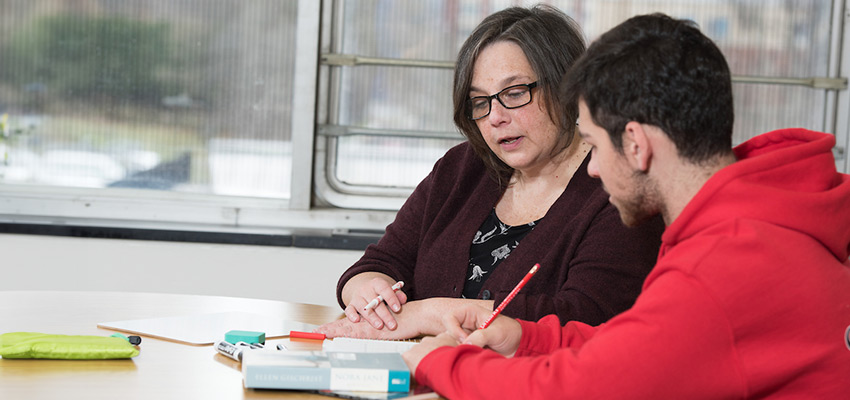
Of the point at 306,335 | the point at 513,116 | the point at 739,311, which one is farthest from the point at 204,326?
the point at 739,311

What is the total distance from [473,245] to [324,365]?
87 centimetres

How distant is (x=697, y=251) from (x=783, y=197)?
129 millimetres

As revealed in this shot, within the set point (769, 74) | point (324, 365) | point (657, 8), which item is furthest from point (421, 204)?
point (769, 74)

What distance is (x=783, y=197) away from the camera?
38.5 inches

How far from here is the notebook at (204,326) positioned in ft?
4.82

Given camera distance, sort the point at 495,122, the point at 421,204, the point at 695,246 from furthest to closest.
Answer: the point at 421,204, the point at 495,122, the point at 695,246

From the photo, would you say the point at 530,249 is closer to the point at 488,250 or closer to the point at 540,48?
the point at 488,250

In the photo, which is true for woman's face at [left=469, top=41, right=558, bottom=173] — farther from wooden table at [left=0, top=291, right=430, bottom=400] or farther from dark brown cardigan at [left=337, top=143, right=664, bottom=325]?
wooden table at [left=0, top=291, right=430, bottom=400]

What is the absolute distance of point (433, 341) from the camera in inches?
49.3

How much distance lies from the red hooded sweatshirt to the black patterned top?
837 millimetres

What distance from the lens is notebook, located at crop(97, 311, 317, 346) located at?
57.8 inches

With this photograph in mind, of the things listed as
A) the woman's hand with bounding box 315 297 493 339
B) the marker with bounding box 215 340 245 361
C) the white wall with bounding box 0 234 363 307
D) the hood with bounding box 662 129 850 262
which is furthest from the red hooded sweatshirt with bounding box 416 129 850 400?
the white wall with bounding box 0 234 363 307

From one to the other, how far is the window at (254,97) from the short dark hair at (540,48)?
1.39 meters

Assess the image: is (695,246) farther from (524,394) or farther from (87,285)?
(87,285)
